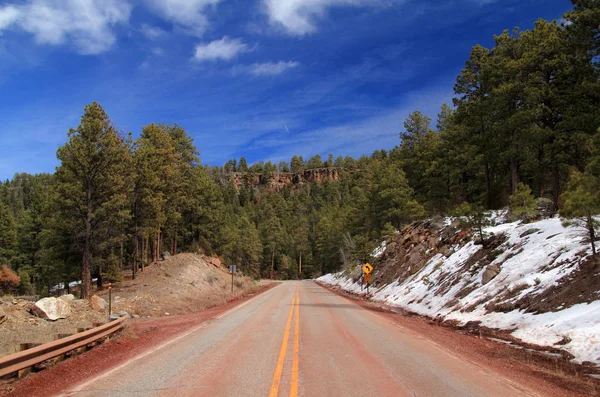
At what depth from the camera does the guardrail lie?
656 cm

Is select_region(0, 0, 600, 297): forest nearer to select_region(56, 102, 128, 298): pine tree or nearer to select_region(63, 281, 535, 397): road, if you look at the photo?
select_region(56, 102, 128, 298): pine tree

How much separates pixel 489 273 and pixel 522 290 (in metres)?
3.09

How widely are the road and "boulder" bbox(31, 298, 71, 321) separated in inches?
263

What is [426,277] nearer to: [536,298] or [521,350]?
[536,298]

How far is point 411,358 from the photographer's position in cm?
835

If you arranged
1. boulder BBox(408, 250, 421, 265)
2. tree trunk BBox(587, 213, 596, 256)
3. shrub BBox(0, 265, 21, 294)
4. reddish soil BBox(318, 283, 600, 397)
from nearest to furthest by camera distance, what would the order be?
reddish soil BBox(318, 283, 600, 397), tree trunk BBox(587, 213, 596, 256), boulder BBox(408, 250, 421, 265), shrub BBox(0, 265, 21, 294)

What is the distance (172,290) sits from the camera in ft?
88.5

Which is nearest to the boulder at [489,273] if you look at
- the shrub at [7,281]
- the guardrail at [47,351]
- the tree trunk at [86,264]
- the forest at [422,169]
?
the forest at [422,169]

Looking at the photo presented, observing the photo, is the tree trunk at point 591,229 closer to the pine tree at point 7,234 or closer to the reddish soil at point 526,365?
the reddish soil at point 526,365

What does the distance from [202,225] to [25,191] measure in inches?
4233

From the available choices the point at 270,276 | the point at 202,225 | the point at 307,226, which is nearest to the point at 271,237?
the point at 270,276

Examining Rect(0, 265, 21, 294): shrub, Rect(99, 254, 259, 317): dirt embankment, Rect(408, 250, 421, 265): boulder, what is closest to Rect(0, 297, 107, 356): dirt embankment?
Rect(99, 254, 259, 317): dirt embankment

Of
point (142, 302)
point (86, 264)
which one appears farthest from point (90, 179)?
point (142, 302)

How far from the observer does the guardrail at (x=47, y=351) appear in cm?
656
